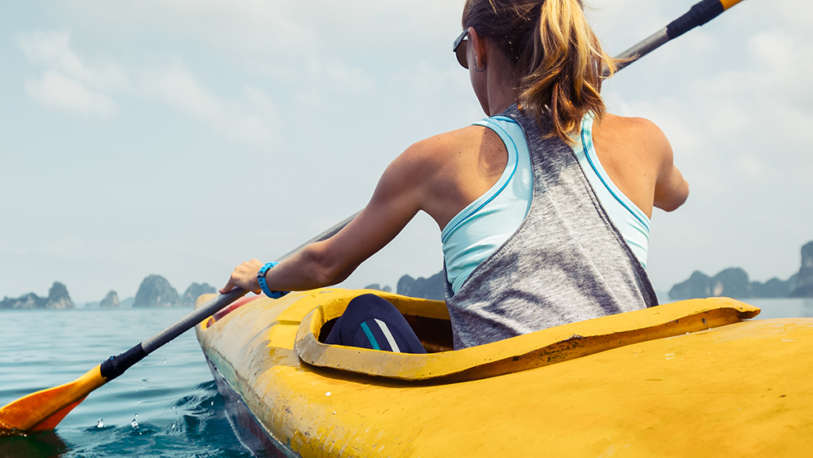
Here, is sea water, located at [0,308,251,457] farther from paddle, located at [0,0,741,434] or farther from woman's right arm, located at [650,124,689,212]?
woman's right arm, located at [650,124,689,212]

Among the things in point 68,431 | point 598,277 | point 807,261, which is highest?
point 598,277

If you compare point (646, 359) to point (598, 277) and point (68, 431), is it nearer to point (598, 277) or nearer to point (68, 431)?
point (598, 277)

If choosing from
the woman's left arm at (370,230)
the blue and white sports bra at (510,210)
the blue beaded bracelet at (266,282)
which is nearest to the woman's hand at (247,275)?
the blue beaded bracelet at (266,282)

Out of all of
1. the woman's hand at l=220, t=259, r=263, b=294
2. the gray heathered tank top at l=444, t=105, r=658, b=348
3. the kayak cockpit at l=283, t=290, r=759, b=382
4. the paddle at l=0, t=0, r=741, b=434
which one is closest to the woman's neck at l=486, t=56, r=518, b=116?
the gray heathered tank top at l=444, t=105, r=658, b=348

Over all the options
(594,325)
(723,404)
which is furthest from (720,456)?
(594,325)

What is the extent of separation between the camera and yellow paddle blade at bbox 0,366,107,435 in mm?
3107

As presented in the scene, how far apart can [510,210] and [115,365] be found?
2857 millimetres

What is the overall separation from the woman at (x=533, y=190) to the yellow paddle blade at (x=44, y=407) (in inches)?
97.4

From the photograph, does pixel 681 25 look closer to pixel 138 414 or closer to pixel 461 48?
pixel 461 48

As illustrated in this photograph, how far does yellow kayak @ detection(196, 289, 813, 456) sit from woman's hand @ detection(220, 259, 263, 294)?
1.54 feet

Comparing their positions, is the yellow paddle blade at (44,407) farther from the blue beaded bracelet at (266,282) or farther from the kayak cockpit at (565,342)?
the kayak cockpit at (565,342)

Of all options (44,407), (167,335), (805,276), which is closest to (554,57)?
(167,335)

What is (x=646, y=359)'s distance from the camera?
1.11 metres

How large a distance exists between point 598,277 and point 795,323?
0.39m
